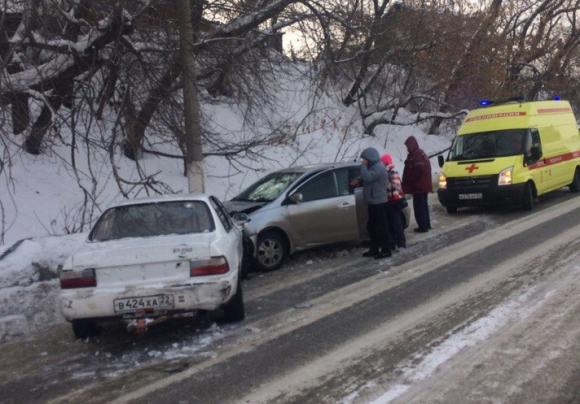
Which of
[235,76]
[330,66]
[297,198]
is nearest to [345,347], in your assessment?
[297,198]

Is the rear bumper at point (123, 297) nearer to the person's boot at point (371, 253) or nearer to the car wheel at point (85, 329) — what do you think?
the car wheel at point (85, 329)

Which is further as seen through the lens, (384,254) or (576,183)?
(576,183)

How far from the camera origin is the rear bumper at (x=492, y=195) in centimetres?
1218

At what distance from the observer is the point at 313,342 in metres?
5.32

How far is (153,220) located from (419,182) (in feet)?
19.5

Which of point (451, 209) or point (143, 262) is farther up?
point (143, 262)

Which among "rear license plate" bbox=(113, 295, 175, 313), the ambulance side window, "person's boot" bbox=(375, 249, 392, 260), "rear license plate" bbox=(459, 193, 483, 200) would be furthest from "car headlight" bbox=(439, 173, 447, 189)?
"rear license plate" bbox=(113, 295, 175, 313)

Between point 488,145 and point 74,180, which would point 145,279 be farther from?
point 488,145

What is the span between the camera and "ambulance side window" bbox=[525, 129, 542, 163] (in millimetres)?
12664

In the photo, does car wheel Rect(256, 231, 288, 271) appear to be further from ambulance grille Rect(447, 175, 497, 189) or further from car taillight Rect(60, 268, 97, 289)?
ambulance grille Rect(447, 175, 497, 189)

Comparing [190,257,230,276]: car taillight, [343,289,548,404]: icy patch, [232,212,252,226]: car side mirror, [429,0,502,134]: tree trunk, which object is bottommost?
[343,289,548,404]: icy patch

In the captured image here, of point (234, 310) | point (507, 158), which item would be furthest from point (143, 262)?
point (507, 158)

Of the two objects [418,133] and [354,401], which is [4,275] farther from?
[418,133]

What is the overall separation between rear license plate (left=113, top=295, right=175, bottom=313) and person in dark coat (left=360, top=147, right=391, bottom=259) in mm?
4313
